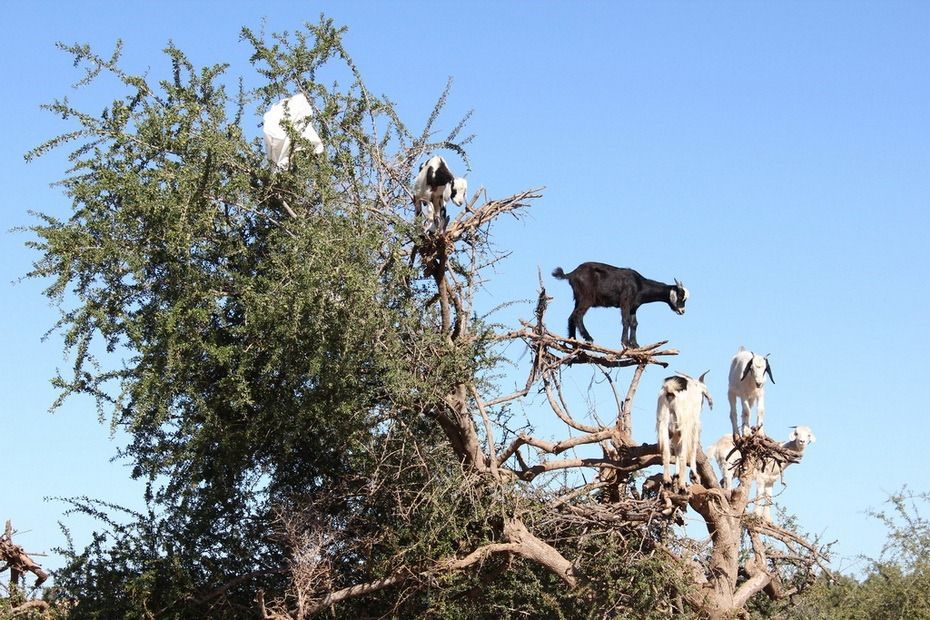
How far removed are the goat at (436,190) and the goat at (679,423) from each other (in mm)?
2415

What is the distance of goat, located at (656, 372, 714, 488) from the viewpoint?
31.6ft

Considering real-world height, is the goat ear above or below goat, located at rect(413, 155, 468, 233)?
below

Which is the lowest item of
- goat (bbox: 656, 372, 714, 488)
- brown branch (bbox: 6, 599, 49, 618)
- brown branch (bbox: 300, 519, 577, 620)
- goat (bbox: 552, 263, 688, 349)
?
brown branch (bbox: 300, 519, 577, 620)

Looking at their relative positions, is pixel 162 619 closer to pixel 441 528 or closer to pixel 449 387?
pixel 441 528

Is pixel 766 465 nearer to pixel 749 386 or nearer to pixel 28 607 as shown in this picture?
pixel 749 386

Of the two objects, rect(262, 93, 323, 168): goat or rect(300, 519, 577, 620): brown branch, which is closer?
rect(300, 519, 577, 620): brown branch

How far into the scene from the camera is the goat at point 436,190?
10047mm

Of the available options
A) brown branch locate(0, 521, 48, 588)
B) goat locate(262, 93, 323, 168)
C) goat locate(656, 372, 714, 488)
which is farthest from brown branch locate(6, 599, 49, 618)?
goat locate(656, 372, 714, 488)

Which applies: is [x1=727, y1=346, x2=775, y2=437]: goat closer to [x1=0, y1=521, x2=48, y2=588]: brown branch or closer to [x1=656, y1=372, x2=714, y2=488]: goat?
[x1=656, y1=372, x2=714, y2=488]: goat

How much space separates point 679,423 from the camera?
31.7 ft

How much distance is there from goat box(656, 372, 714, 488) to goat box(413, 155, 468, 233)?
95.1 inches

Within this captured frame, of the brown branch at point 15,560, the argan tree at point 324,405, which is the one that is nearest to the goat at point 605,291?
the argan tree at point 324,405

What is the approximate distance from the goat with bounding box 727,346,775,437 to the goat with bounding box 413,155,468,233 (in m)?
3.48

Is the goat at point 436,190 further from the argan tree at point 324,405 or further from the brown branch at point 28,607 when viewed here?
the brown branch at point 28,607
